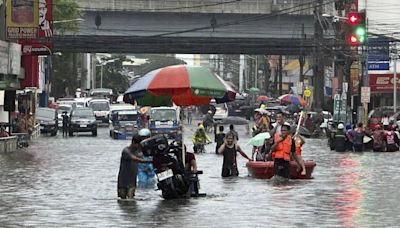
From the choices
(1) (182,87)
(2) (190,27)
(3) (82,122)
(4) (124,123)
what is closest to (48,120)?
(3) (82,122)

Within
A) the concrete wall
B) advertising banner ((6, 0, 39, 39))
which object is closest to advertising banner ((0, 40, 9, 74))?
Result: advertising banner ((6, 0, 39, 39))

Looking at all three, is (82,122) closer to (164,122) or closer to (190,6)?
(164,122)

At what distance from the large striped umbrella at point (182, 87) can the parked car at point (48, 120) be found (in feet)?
132

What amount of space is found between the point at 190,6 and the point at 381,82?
681 inches

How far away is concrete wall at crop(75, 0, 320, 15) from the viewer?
252 feet

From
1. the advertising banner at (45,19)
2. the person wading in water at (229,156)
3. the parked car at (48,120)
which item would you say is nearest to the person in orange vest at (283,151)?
the person wading in water at (229,156)

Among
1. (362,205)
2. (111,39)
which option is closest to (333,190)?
(362,205)

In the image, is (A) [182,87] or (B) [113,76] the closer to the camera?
(A) [182,87]

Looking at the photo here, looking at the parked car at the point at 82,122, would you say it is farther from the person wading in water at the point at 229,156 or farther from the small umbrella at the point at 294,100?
the person wading in water at the point at 229,156

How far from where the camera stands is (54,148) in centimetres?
4619

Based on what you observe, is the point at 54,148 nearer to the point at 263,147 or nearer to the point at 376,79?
the point at 263,147

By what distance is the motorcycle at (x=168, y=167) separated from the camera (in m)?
21.6

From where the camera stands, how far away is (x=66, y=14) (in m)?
77.2

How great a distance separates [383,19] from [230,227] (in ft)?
214
